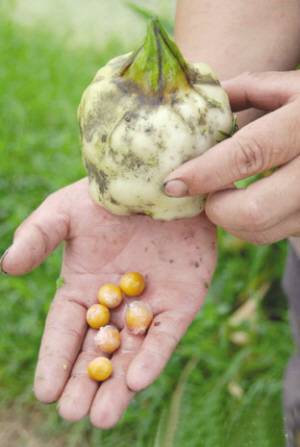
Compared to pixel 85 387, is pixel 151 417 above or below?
below

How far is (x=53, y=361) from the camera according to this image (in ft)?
5.01

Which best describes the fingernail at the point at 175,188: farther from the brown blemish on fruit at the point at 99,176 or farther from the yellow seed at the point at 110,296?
the yellow seed at the point at 110,296

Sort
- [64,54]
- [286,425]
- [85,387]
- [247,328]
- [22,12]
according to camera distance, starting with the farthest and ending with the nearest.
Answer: [22,12], [64,54], [247,328], [286,425], [85,387]

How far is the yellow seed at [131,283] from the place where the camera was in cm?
166

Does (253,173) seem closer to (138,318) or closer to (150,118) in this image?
(150,118)

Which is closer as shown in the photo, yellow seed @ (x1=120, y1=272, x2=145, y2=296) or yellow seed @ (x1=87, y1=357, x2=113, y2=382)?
yellow seed @ (x1=87, y1=357, x2=113, y2=382)

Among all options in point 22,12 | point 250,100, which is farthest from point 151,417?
point 22,12

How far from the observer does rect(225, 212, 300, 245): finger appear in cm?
144

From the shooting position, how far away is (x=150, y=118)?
4.59ft

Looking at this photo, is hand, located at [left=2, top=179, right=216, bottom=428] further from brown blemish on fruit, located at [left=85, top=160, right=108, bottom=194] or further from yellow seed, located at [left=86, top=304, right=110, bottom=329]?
brown blemish on fruit, located at [left=85, top=160, right=108, bottom=194]

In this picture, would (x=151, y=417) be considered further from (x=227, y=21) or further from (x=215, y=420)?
(x=227, y=21)

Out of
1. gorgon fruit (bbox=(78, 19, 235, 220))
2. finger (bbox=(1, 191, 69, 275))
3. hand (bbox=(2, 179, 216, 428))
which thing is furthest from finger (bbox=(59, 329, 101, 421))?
gorgon fruit (bbox=(78, 19, 235, 220))

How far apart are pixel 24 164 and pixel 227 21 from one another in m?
1.39

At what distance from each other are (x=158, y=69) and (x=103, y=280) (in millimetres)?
604
